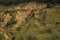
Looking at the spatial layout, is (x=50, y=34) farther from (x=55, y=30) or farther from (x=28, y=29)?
(x=28, y=29)

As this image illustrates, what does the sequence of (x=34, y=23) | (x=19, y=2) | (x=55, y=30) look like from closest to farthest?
(x=55, y=30)
(x=34, y=23)
(x=19, y=2)

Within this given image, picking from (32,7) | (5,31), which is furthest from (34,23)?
(32,7)

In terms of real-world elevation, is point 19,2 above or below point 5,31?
below

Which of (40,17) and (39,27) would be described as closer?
(39,27)

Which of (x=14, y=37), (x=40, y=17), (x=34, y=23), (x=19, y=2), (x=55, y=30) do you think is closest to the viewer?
(x=14, y=37)

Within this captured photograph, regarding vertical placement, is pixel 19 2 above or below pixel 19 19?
below

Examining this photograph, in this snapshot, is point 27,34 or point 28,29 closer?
point 27,34

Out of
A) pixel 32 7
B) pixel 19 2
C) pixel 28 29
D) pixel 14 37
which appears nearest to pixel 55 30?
pixel 28 29

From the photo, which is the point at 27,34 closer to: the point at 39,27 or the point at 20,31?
the point at 20,31

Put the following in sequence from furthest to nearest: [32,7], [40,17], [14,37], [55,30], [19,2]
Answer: [19,2]
[32,7]
[40,17]
[55,30]
[14,37]
